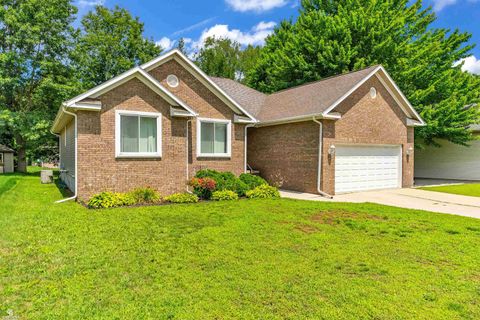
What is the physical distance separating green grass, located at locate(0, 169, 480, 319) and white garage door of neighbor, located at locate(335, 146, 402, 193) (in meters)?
5.70

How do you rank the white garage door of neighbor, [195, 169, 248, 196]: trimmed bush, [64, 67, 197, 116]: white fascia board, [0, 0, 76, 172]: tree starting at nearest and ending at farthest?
[64, 67, 197, 116]: white fascia board, [195, 169, 248, 196]: trimmed bush, the white garage door of neighbor, [0, 0, 76, 172]: tree

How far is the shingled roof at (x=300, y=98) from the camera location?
13977 mm

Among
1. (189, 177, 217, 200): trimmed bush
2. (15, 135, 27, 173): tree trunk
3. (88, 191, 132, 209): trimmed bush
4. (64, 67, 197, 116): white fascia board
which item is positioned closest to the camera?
(88, 191, 132, 209): trimmed bush

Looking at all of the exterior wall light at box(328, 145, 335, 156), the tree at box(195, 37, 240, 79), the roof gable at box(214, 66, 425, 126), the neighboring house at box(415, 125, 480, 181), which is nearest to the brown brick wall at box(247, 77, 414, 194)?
the exterior wall light at box(328, 145, 335, 156)

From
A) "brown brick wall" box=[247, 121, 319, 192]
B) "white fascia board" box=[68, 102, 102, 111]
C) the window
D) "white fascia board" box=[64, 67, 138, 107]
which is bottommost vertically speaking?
"brown brick wall" box=[247, 121, 319, 192]

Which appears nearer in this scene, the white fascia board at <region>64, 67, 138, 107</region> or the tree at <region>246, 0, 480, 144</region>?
the white fascia board at <region>64, 67, 138, 107</region>

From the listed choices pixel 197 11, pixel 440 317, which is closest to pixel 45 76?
pixel 197 11

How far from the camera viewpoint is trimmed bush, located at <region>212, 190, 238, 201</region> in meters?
11.8

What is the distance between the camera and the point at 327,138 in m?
13.4

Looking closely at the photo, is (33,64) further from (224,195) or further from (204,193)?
(224,195)

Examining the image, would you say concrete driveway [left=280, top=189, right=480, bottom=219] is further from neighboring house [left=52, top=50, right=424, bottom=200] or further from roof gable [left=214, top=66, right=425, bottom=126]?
roof gable [left=214, top=66, right=425, bottom=126]

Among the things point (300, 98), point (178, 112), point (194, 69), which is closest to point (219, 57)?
point (300, 98)

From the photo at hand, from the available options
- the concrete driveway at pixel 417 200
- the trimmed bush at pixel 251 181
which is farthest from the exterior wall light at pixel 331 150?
the trimmed bush at pixel 251 181

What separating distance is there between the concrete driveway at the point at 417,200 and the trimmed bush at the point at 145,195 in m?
5.27
